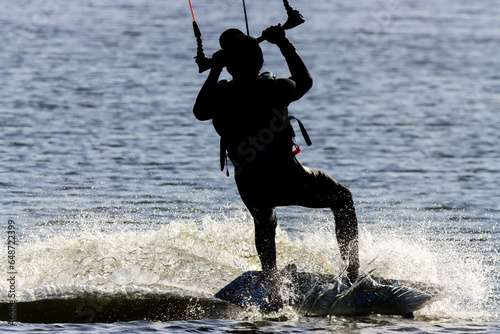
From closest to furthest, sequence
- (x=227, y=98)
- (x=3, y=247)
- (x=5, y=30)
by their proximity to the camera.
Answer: (x=227, y=98), (x=3, y=247), (x=5, y=30)

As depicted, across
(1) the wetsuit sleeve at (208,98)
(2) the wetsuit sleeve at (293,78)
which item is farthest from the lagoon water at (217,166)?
(2) the wetsuit sleeve at (293,78)

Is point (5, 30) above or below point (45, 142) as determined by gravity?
above

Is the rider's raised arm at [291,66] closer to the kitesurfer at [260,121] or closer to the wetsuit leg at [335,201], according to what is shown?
the kitesurfer at [260,121]

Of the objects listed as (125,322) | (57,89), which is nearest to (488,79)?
(57,89)

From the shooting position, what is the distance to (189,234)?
967 centimetres

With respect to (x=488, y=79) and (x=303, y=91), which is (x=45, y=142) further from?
(x=488, y=79)

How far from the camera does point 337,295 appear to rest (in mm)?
8367

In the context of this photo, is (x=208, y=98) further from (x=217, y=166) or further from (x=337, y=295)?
(x=217, y=166)

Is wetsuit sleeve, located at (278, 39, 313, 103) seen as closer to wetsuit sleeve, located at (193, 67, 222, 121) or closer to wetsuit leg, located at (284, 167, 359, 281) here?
wetsuit sleeve, located at (193, 67, 222, 121)

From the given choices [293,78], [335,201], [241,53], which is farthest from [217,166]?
[241,53]

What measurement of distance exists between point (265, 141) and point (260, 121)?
0.18m

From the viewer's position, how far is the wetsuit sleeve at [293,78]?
294 inches

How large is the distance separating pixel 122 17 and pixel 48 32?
5.16m

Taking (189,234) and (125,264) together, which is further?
(189,234)
